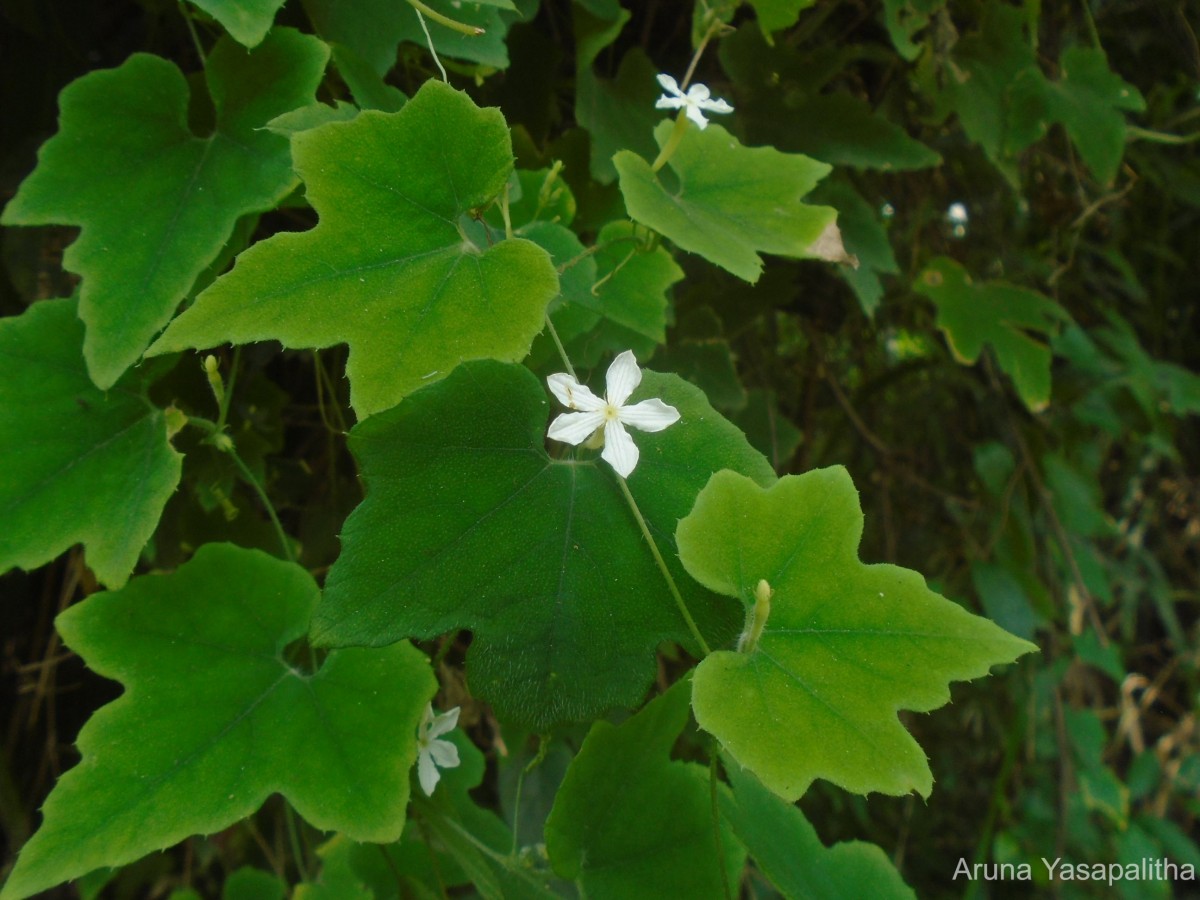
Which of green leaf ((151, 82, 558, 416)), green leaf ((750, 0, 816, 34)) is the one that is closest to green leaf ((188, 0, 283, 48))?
green leaf ((151, 82, 558, 416))

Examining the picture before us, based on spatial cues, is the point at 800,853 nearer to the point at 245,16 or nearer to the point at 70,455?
the point at 70,455

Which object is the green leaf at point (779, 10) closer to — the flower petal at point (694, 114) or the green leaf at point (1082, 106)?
the flower petal at point (694, 114)

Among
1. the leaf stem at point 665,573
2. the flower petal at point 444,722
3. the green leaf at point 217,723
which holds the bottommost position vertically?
the flower petal at point 444,722

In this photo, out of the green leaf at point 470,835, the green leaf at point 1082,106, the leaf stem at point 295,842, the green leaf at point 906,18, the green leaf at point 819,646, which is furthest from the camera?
the green leaf at point 1082,106

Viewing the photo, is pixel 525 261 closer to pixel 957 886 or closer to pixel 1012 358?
pixel 1012 358

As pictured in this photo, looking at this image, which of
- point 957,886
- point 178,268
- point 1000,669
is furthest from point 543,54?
point 957,886

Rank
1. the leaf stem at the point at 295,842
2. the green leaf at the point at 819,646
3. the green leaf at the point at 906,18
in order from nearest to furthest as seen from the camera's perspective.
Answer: the green leaf at the point at 819,646, the leaf stem at the point at 295,842, the green leaf at the point at 906,18

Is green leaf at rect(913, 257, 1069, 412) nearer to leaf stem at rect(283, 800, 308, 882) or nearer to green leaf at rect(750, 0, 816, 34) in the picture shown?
green leaf at rect(750, 0, 816, 34)

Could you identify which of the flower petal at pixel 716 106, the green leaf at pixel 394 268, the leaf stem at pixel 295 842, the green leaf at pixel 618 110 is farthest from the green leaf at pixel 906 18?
the leaf stem at pixel 295 842

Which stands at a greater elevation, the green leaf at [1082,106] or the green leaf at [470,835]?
the green leaf at [1082,106]
